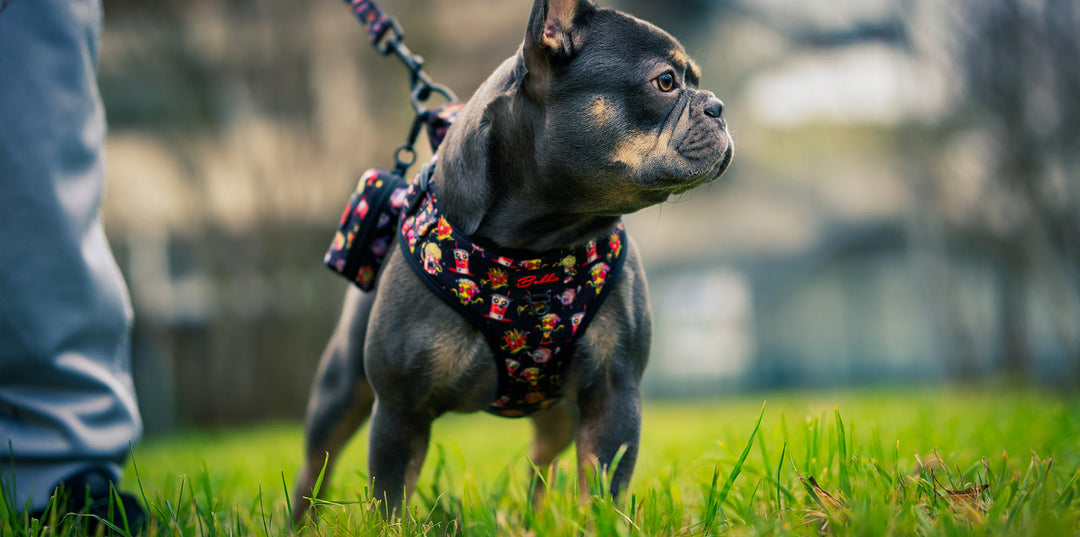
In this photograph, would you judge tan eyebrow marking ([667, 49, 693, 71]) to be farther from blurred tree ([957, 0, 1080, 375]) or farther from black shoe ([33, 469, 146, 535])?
blurred tree ([957, 0, 1080, 375])

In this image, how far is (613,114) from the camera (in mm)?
1805

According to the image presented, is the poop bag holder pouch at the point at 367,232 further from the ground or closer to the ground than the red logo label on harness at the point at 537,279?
further from the ground

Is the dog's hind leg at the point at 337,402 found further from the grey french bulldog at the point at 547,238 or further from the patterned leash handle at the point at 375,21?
the patterned leash handle at the point at 375,21

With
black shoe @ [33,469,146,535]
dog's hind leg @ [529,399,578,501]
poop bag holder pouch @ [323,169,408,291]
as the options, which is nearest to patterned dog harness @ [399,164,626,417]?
poop bag holder pouch @ [323,169,408,291]

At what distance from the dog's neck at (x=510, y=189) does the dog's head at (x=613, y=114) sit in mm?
43

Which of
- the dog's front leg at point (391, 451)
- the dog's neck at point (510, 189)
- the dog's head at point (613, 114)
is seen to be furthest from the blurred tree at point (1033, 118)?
the dog's front leg at point (391, 451)

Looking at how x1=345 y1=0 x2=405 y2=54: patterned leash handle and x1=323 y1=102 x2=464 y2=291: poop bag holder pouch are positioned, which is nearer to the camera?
x1=323 y1=102 x2=464 y2=291: poop bag holder pouch

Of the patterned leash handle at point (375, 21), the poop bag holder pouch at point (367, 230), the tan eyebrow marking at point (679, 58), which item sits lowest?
the poop bag holder pouch at point (367, 230)

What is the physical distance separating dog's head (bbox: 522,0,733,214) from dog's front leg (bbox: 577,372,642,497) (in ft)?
1.44

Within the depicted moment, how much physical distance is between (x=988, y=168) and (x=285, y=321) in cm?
721

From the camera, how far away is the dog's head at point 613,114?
179 centimetres

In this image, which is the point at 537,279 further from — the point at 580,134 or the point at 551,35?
the point at 551,35

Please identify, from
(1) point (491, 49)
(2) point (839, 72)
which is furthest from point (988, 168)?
(1) point (491, 49)

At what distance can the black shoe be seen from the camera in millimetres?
2016
